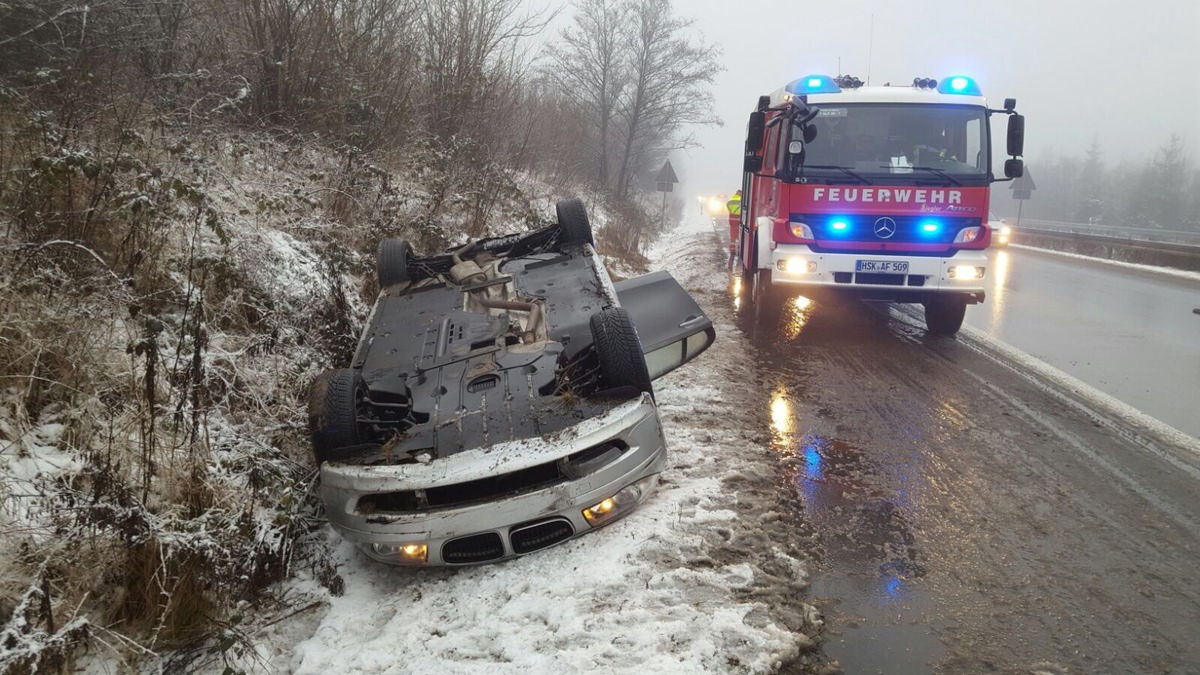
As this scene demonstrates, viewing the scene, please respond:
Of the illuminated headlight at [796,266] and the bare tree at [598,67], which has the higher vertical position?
the bare tree at [598,67]

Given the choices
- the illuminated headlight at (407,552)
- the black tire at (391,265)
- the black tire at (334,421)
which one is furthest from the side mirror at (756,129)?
the illuminated headlight at (407,552)

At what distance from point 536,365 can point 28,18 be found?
17.9ft

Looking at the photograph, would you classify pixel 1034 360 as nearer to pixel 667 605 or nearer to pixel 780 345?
pixel 780 345

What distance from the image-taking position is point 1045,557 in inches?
118

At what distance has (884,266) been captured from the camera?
648 cm

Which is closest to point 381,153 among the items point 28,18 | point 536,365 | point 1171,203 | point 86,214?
point 28,18

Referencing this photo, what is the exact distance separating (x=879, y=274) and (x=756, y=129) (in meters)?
2.30

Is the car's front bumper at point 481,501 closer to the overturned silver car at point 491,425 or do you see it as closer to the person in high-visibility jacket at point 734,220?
the overturned silver car at point 491,425

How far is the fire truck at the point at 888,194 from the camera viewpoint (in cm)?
641

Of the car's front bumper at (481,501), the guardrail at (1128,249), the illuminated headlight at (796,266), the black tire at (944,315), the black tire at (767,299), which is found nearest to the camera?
the car's front bumper at (481,501)

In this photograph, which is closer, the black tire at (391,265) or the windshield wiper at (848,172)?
the black tire at (391,265)

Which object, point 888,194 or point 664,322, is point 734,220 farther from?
point 664,322

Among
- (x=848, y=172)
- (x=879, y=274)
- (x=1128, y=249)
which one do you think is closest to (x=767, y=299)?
(x=879, y=274)

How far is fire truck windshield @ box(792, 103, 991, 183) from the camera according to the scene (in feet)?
21.5
